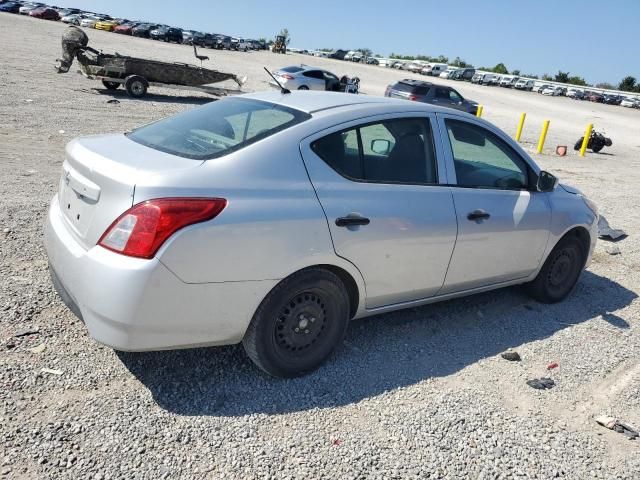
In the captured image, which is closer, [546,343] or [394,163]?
[394,163]

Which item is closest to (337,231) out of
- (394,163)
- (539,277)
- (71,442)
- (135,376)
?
(394,163)

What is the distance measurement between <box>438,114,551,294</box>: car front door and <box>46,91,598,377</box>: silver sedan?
16 millimetres

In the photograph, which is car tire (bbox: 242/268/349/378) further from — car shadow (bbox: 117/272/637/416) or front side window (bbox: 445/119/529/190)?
front side window (bbox: 445/119/529/190)

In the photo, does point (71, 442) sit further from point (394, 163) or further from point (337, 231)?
point (394, 163)

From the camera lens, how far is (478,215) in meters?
4.12

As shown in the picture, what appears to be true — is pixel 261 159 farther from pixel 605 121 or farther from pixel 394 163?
pixel 605 121

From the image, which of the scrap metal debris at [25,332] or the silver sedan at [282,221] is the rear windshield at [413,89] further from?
the scrap metal debris at [25,332]

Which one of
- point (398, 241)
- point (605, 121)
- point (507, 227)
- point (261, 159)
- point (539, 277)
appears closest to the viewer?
point (261, 159)

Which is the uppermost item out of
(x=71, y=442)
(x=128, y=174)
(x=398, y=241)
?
(x=128, y=174)

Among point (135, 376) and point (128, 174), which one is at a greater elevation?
point (128, 174)

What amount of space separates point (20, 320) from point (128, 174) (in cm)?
158

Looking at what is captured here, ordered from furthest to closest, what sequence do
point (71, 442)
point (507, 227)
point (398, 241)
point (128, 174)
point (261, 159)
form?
point (507, 227) → point (398, 241) → point (261, 159) → point (128, 174) → point (71, 442)

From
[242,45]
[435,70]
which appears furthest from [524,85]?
[242,45]

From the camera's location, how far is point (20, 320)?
3723 mm
